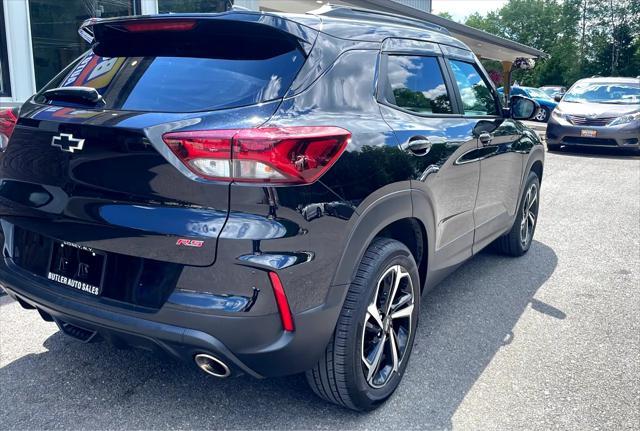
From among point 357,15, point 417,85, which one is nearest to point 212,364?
point 417,85

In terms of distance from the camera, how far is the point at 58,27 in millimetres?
7457

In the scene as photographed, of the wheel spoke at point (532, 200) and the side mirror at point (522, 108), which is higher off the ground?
the side mirror at point (522, 108)

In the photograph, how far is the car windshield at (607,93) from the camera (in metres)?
13.1

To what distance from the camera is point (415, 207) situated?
2.90 metres

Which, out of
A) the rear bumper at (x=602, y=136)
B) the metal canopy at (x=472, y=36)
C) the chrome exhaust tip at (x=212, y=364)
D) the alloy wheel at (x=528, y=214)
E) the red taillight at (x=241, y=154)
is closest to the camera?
the red taillight at (x=241, y=154)

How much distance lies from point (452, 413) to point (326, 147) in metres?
1.41

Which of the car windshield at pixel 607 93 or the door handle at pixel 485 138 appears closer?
the door handle at pixel 485 138

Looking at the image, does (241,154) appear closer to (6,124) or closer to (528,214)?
(6,124)

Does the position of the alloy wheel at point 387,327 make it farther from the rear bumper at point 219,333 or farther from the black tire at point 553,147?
the black tire at point 553,147

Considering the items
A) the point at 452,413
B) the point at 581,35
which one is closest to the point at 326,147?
the point at 452,413

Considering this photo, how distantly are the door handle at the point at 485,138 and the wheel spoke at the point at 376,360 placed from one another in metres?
1.56

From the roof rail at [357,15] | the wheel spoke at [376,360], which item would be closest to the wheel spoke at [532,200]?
the roof rail at [357,15]

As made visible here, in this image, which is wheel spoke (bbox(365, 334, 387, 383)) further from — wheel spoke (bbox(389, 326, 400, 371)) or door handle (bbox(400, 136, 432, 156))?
door handle (bbox(400, 136, 432, 156))

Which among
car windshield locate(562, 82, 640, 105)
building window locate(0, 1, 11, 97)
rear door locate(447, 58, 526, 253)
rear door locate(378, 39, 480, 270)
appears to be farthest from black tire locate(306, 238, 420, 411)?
car windshield locate(562, 82, 640, 105)
